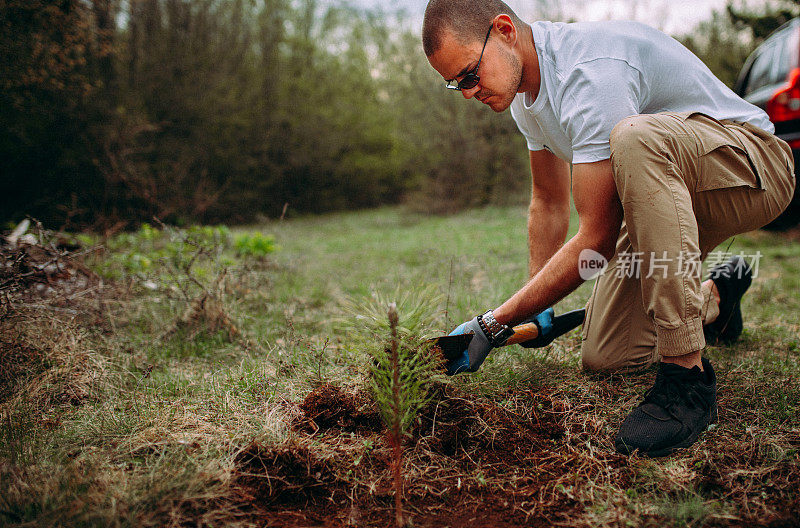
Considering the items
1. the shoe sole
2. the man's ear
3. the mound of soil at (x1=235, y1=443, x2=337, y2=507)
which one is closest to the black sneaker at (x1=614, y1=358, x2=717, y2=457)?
the shoe sole

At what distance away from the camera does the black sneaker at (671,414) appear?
145 centimetres

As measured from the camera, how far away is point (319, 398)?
1.67m

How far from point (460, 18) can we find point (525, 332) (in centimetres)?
117

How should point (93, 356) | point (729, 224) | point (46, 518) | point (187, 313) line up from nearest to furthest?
point (46, 518) < point (729, 224) < point (93, 356) < point (187, 313)

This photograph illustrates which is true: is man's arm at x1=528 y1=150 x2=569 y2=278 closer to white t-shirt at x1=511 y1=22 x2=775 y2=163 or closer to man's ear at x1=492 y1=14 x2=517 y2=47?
white t-shirt at x1=511 y1=22 x2=775 y2=163

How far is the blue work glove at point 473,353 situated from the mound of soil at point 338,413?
30 cm

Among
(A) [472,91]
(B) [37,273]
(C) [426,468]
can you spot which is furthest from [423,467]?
(B) [37,273]

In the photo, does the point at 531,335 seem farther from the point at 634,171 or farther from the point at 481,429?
the point at 634,171

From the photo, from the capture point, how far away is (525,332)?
1.95m

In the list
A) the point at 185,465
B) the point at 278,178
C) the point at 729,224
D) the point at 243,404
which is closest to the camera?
the point at 185,465

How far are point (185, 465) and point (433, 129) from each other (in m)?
9.88

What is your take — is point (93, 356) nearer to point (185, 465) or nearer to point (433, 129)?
point (185, 465)

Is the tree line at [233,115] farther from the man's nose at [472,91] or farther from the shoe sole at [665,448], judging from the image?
the shoe sole at [665,448]

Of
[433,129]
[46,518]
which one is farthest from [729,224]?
[433,129]
